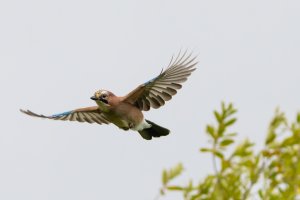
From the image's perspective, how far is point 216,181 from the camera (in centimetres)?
337

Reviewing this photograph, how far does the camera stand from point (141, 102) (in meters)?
14.3

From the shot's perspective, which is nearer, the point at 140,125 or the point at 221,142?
the point at 221,142

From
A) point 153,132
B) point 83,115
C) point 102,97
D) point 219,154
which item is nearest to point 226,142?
point 219,154

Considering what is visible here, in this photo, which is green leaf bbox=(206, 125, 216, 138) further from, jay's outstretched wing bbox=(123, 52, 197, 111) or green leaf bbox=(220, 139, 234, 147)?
jay's outstretched wing bbox=(123, 52, 197, 111)

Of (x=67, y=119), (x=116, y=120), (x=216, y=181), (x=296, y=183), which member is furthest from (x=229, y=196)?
(x=67, y=119)

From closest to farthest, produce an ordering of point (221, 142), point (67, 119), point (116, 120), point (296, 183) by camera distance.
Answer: point (296, 183) < point (221, 142) < point (116, 120) < point (67, 119)

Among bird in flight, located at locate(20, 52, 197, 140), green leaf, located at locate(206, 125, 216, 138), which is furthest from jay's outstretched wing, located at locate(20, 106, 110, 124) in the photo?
green leaf, located at locate(206, 125, 216, 138)

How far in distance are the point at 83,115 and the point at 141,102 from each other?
1635mm

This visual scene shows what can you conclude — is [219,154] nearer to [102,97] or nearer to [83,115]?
[102,97]

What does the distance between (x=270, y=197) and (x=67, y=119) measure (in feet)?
40.9

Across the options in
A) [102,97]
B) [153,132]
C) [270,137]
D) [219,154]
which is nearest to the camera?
[270,137]

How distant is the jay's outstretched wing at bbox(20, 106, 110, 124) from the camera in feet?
48.5

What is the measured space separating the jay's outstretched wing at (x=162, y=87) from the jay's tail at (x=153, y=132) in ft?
1.85

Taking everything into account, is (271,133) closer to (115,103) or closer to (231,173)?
(231,173)
